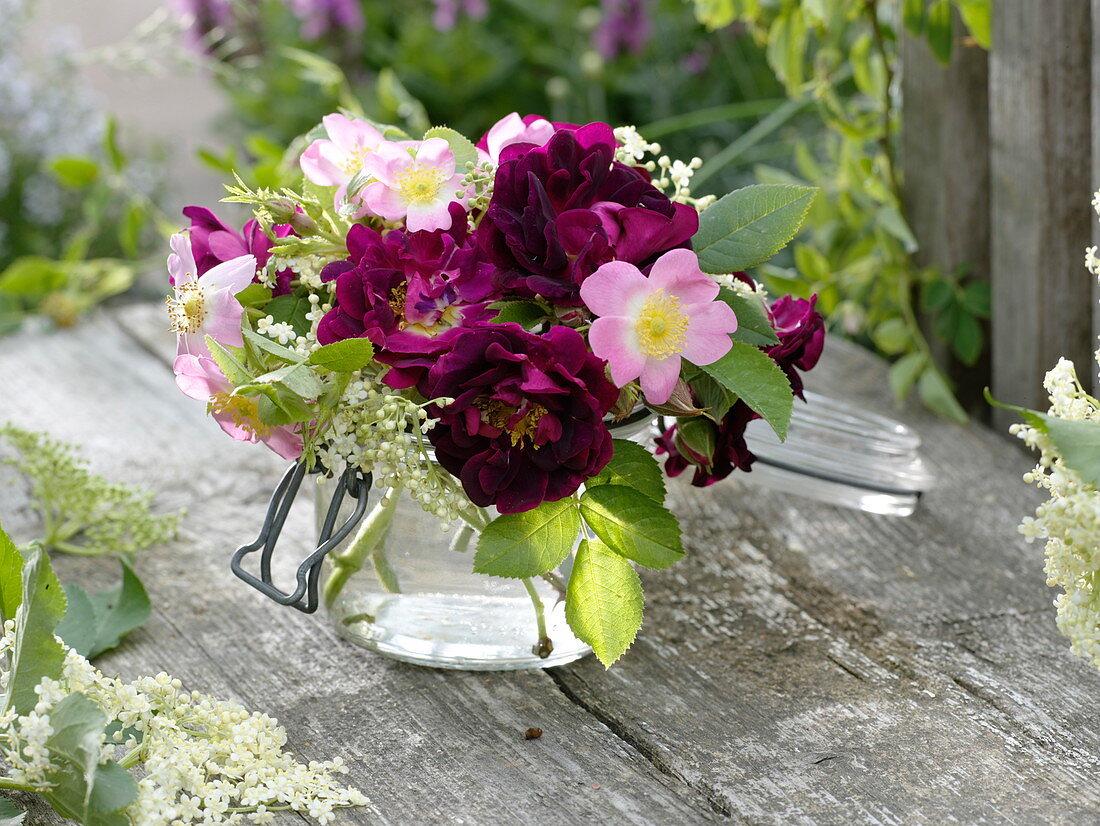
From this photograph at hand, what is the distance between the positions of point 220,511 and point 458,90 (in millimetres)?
1591

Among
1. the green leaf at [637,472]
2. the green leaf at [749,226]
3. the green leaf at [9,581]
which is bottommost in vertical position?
the green leaf at [9,581]

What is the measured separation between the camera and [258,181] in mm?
1347

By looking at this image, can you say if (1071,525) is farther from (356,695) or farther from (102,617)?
(102,617)

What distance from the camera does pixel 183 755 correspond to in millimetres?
645

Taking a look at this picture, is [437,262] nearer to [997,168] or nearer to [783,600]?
Answer: [783,600]

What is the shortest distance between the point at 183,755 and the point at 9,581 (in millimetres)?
151

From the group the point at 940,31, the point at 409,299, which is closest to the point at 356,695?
the point at 409,299

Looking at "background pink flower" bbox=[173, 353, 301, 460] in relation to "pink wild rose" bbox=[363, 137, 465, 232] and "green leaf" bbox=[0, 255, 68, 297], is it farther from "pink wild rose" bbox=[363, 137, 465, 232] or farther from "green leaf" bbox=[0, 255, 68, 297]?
"green leaf" bbox=[0, 255, 68, 297]

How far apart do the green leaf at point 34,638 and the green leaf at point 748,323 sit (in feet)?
1.38

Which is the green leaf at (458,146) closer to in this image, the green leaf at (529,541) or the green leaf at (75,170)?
the green leaf at (529,541)

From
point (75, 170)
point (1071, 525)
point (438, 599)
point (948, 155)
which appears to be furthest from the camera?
point (75, 170)

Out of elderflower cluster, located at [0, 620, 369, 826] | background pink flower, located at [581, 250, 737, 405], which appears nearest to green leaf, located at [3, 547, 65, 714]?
elderflower cluster, located at [0, 620, 369, 826]

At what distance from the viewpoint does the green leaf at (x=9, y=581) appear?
0.69 m

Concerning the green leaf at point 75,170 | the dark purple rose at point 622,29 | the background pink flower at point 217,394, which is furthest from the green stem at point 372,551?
the dark purple rose at point 622,29
